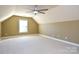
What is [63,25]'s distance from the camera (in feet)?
20.8

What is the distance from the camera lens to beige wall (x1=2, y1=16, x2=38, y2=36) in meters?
8.91

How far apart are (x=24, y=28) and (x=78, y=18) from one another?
6.51m

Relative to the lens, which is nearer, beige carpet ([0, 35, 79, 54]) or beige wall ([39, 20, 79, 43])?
beige carpet ([0, 35, 79, 54])

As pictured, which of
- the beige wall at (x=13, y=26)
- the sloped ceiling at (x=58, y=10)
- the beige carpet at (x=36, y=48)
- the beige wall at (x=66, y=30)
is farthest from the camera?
the beige wall at (x=13, y=26)

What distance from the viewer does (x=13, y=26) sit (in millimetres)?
9492

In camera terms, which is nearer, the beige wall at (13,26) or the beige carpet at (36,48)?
the beige carpet at (36,48)

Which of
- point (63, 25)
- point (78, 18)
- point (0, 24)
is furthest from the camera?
point (0, 24)

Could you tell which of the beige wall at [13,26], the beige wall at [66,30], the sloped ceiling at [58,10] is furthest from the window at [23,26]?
the sloped ceiling at [58,10]

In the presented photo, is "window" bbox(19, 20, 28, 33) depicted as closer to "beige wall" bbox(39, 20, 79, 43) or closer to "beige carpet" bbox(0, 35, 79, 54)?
"beige wall" bbox(39, 20, 79, 43)

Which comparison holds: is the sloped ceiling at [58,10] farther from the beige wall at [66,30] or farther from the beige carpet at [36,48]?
the beige carpet at [36,48]

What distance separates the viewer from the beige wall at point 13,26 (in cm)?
891

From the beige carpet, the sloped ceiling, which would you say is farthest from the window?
the beige carpet
